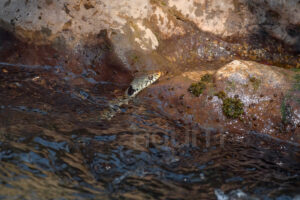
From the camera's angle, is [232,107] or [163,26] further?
[163,26]

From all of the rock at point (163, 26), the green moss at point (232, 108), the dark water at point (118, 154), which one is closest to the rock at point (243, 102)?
the green moss at point (232, 108)

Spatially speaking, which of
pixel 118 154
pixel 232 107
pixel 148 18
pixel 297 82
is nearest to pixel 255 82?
pixel 232 107

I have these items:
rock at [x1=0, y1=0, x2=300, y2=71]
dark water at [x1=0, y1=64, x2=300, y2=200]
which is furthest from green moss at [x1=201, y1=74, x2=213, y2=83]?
rock at [x1=0, y1=0, x2=300, y2=71]

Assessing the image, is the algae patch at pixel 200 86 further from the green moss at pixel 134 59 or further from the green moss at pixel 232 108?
the green moss at pixel 134 59

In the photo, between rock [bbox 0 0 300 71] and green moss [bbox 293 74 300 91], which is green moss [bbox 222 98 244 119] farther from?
rock [bbox 0 0 300 71]

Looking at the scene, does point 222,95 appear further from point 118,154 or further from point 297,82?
point 118,154
